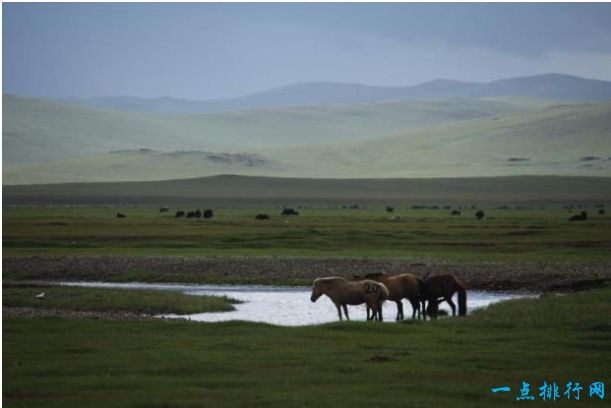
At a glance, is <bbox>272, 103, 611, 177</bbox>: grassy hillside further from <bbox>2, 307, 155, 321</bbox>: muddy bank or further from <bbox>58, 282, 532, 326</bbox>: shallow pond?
<bbox>2, 307, 155, 321</bbox>: muddy bank

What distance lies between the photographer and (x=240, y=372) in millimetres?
14195

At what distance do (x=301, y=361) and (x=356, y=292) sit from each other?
20.0 ft

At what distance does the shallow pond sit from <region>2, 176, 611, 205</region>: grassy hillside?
7222cm

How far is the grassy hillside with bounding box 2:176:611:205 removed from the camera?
107 m

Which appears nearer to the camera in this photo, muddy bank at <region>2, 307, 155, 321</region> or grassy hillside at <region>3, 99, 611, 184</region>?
muddy bank at <region>2, 307, 155, 321</region>

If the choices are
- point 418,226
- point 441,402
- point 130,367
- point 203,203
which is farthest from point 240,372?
point 203,203

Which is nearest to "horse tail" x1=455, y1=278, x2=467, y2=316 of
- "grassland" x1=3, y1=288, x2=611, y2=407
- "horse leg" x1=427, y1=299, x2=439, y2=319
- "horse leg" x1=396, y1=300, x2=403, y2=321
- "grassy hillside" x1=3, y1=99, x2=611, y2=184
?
"horse leg" x1=427, y1=299, x2=439, y2=319

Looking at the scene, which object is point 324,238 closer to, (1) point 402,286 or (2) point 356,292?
(1) point 402,286

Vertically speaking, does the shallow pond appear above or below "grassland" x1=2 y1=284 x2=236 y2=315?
below

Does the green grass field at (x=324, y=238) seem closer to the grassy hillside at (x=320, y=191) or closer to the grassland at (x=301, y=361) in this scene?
the grassland at (x=301, y=361)

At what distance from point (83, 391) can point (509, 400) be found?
464cm

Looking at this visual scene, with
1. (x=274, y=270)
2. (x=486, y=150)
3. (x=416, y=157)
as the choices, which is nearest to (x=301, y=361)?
(x=274, y=270)

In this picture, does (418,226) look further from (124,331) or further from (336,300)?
(124,331)

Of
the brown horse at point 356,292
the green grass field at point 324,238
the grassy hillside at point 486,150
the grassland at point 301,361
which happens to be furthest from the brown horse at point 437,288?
the grassy hillside at point 486,150
